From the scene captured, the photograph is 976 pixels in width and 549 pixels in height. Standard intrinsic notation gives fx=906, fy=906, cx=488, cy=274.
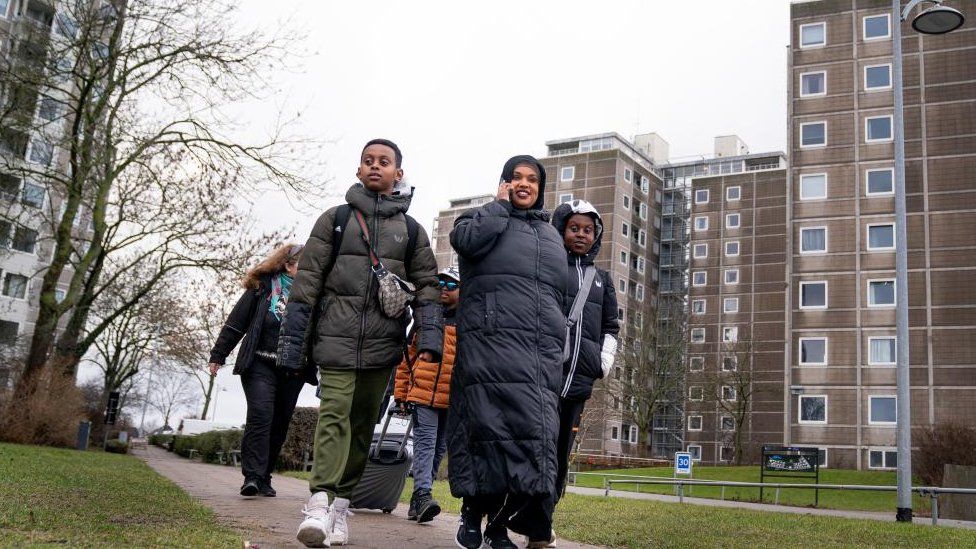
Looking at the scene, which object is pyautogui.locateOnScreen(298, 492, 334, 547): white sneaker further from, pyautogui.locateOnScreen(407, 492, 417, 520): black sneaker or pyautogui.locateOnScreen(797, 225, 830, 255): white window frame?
pyautogui.locateOnScreen(797, 225, 830, 255): white window frame

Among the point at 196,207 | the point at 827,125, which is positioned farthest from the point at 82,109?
the point at 827,125

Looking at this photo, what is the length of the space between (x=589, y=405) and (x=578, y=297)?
5301 cm

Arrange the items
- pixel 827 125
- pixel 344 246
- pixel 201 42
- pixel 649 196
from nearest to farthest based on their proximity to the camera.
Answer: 1. pixel 344 246
2. pixel 201 42
3. pixel 827 125
4. pixel 649 196

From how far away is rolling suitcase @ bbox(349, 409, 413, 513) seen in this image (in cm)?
779

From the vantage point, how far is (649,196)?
86.9m

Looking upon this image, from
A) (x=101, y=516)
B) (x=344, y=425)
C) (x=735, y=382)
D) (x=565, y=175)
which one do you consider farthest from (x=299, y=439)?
(x=565, y=175)

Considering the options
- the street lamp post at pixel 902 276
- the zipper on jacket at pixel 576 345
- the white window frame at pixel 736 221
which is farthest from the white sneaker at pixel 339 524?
the white window frame at pixel 736 221

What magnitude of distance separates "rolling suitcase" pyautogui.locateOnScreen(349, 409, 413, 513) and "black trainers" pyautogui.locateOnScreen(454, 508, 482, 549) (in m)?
2.52

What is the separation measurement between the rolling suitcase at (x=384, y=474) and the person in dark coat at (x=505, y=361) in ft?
8.55

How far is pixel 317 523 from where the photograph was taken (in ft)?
16.0

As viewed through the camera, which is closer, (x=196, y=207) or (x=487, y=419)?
(x=487, y=419)

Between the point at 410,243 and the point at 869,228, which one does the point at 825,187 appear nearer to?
the point at 869,228

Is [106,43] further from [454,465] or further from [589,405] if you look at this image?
[589,405]

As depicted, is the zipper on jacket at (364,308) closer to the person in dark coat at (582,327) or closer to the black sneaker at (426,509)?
the person in dark coat at (582,327)
